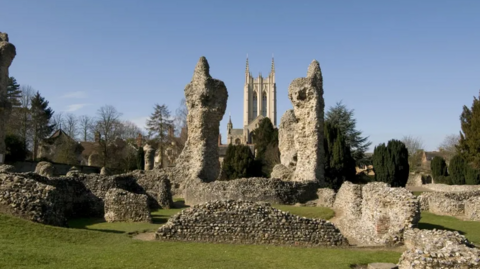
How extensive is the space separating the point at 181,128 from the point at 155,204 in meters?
36.2

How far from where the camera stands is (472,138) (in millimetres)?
39500

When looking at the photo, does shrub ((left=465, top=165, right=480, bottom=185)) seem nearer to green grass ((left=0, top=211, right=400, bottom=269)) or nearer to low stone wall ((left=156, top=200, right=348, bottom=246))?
low stone wall ((left=156, top=200, right=348, bottom=246))

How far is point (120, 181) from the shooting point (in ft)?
74.2

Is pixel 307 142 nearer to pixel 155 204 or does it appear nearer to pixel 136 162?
pixel 155 204

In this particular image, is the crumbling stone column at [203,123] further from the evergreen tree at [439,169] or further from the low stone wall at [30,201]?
the evergreen tree at [439,169]

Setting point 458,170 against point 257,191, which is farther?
point 458,170

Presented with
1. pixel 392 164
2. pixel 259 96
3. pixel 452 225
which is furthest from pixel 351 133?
pixel 259 96

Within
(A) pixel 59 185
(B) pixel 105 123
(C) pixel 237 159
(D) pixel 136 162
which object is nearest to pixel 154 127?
(D) pixel 136 162

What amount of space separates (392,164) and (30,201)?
30.7 m

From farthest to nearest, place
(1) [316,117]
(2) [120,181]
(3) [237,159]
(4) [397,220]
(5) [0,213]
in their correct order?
(3) [237,159] → (1) [316,117] → (2) [120,181] → (4) [397,220] → (5) [0,213]

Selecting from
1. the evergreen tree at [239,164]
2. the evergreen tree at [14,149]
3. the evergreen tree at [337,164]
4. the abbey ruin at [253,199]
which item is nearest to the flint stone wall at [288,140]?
the abbey ruin at [253,199]

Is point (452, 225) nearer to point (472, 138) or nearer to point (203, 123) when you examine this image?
point (203, 123)

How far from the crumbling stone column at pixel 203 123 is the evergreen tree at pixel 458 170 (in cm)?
2600

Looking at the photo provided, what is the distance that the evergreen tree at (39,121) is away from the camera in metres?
51.0
